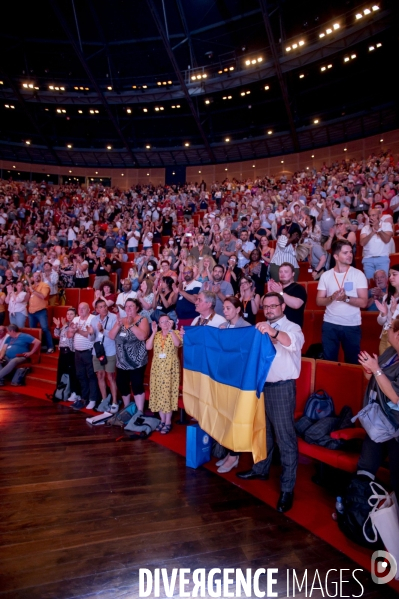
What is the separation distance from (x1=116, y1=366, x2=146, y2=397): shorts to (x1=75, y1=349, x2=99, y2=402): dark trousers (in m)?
0.61

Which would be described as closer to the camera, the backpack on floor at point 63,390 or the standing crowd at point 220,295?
the standing crowd at point 220,295

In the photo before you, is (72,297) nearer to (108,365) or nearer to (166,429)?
(108,365)

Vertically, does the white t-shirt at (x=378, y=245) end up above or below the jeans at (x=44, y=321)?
above

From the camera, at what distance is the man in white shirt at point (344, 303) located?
11.5ft

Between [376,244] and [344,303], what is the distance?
181 centimetres

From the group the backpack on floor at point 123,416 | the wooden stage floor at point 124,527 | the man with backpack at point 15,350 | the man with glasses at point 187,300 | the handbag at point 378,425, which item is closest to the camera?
the wooden stage floor at point 124,527

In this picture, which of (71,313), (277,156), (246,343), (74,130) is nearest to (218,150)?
(277,156)

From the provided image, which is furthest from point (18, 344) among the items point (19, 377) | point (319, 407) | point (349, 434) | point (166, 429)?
point (349, 434)

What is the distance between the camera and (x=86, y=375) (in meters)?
5.60

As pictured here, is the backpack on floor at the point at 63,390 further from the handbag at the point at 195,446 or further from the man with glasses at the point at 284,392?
the man with glasses at the point at 284,392

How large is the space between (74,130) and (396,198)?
2307 centimetres

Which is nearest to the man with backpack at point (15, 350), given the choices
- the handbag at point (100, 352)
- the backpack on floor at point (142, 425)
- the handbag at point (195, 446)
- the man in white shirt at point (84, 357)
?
the man in white shirt at point (84, 357)

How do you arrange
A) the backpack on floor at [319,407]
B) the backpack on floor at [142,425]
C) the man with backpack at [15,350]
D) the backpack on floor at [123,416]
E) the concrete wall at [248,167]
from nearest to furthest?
the backpack on floor at [319,407], the backpack on floor at [142,425], the backpack on floor at [123,416], the man with backpack at [15,350], the concrete wall at [248,167]

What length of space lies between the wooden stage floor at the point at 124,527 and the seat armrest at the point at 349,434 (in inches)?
30.2
